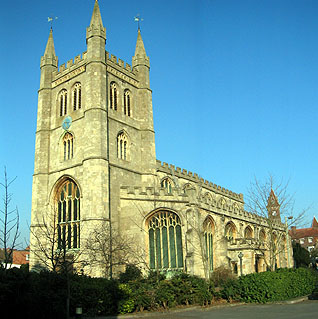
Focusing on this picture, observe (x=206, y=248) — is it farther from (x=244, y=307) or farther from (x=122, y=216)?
(x=244, y=307)

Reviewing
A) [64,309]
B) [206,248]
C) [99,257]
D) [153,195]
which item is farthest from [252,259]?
[64,309]

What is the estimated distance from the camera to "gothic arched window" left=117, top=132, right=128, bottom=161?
31747 millimetres

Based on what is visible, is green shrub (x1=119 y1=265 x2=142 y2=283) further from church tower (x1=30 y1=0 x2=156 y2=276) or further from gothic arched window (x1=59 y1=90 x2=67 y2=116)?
gothic arched window (x1=59 y1=90 x2=67 y2=116)

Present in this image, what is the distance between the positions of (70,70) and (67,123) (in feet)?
16.9

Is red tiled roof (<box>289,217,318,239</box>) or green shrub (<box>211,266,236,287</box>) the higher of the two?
red tiled roof (<box>289,217,318,239</box>)

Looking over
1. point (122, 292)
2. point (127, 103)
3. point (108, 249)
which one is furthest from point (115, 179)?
point (122, 292)

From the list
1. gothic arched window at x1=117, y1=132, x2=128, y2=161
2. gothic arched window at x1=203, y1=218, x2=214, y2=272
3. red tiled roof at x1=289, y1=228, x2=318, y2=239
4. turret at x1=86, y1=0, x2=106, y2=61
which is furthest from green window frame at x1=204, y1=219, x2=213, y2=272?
red tiled roof at x1=289, y1=228, x2=318, y2=239

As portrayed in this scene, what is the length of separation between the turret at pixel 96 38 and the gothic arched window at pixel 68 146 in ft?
22.7

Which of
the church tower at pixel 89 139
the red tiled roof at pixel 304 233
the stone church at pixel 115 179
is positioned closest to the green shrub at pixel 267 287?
the stone church at pixel 115 179

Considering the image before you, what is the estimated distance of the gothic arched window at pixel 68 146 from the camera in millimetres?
31594

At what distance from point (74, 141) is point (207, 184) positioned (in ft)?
63.3

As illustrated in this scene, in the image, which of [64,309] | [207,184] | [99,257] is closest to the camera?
[64,309]

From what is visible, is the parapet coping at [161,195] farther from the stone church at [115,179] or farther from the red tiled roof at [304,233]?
the red tiled roof at [304,233]

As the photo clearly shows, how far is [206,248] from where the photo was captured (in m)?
28.1
